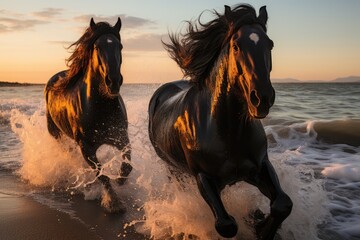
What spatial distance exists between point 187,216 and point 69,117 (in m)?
2.46

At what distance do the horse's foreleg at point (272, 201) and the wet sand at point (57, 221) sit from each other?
3.92 ft

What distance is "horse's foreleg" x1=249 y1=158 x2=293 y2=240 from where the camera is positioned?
287 cm

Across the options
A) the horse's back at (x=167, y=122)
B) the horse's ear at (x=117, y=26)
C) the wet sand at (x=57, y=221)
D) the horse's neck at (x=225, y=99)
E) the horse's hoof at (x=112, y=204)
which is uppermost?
the horse's ear at (x=117, y=26)

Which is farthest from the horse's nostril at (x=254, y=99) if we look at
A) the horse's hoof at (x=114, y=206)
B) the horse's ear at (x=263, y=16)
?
the horse's hoof at (x=114, y=206)

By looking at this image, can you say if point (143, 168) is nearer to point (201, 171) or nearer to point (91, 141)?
point (91, 141)

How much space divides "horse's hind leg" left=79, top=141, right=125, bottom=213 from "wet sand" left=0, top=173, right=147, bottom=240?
0.30 feet

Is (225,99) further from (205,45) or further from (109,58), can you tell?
(109,58)

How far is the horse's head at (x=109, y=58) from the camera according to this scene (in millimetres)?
4234

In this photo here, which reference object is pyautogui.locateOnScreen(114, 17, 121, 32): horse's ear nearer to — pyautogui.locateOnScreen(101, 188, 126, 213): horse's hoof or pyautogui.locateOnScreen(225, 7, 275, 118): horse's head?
pyautogui.locateOnScreen(101, 188, 126, 213): horse's hoof

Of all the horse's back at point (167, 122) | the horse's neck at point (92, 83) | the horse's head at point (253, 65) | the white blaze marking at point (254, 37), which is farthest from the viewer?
the horse's neck at point (92, 83)

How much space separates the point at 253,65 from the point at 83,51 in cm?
316

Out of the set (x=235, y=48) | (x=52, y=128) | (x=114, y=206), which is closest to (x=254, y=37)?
(x=235, y=48)

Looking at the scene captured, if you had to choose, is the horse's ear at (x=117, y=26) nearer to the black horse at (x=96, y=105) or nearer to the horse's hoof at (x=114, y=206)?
the black horse at (x=96, y=105)

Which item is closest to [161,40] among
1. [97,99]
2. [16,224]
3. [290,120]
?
[97,99]
